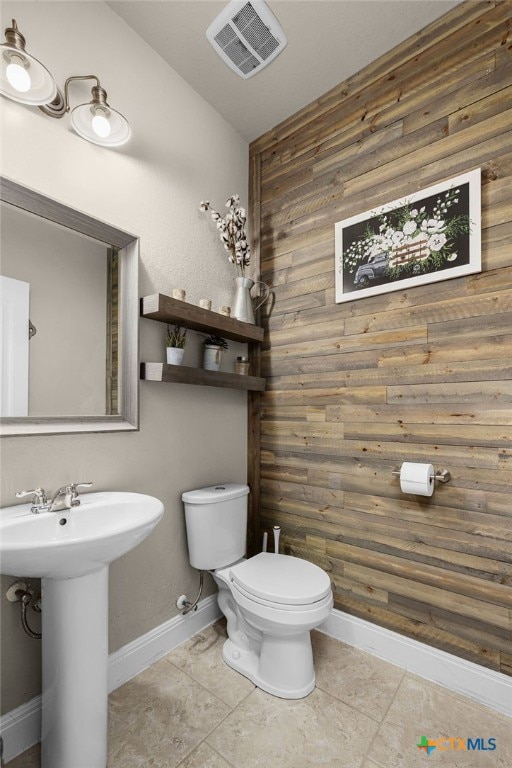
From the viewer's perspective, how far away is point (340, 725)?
1345 mm

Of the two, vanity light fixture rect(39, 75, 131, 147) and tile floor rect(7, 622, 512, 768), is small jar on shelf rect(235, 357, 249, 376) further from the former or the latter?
tile floor rect(7, 622, 512, 768)

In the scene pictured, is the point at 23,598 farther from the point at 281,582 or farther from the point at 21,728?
the point at 281,582

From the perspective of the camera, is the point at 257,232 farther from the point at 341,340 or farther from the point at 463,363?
the point at 463,363

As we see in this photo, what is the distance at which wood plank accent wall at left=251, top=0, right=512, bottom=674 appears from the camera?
1.47m

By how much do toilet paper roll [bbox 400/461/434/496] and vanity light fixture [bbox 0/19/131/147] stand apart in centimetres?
181

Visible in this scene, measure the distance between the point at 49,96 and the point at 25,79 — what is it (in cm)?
7

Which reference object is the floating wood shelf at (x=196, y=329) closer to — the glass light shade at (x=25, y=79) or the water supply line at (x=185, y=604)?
the glass light shade at (x=25, y=79)

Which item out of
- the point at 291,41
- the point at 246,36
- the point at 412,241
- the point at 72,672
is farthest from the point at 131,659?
the point at 291,41

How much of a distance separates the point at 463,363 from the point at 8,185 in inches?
71.5

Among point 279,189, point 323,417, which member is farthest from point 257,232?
point 323,417

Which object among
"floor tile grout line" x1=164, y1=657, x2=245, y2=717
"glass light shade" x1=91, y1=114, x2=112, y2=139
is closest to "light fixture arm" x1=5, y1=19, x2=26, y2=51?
"glass light shade" x1=91, y1=114, x2=112, y2=139

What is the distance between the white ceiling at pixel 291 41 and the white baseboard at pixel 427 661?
2728 millimetres

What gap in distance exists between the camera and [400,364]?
1.70 meters

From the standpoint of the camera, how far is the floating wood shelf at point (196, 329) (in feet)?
5.21
